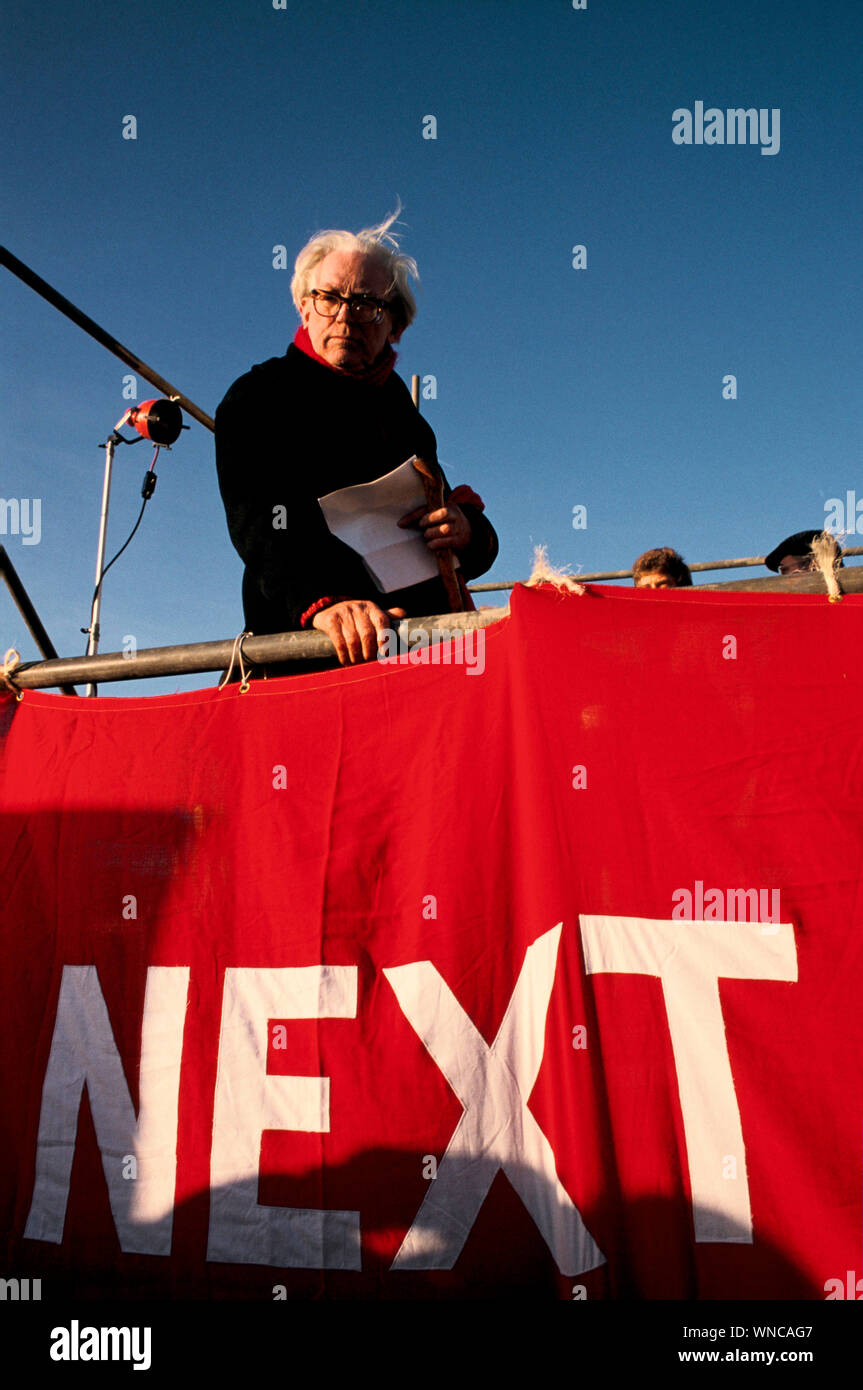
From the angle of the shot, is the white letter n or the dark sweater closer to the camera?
the white letter n

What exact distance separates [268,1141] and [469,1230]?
442 millimetres

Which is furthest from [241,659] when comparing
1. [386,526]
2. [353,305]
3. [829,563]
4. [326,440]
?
[829,563]

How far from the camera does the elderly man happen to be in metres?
2.08

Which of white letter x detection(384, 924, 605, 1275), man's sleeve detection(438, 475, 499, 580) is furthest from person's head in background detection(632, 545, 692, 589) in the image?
white letter x detection(384, 924, 605, 1275)

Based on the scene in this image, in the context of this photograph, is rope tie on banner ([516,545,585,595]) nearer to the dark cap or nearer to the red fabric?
the red fabric

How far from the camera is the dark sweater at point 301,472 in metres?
2.07

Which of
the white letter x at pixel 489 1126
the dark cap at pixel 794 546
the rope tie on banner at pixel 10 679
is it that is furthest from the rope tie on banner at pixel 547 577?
the dark cap at pixel 794 546

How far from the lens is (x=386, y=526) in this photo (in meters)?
2.03

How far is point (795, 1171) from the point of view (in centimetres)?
143

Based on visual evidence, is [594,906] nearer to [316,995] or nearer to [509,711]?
[509,711]

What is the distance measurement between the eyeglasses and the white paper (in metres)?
0.49

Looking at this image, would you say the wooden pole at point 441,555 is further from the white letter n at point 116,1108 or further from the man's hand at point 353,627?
the white letter n at point 116,1108

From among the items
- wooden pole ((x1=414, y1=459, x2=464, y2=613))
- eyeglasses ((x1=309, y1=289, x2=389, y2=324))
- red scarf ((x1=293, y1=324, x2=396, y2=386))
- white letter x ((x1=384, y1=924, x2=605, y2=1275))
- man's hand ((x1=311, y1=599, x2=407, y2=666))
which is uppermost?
eyeglasses ((x1=309, y1=289, x2=389, y2=324))

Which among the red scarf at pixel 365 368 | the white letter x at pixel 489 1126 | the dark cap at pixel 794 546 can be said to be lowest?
the white letter x at pixel 489 1126
